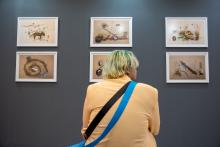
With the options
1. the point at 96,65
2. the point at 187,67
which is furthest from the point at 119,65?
the point at 187,67

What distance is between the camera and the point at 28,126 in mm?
3824

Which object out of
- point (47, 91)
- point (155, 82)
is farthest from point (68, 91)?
point (155, 82)

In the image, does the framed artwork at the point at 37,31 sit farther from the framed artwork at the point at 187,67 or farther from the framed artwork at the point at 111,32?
the framed artwork at the point at 187,67

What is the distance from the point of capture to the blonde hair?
192 centimetres

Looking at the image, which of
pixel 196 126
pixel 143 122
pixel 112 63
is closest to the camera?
pixel 143 122

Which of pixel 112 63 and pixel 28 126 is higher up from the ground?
pixel 112 63

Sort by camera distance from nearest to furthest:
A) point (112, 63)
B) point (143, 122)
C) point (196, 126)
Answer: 1. point (143, 122)
2. point (112, 63)
3. point (196, 126)

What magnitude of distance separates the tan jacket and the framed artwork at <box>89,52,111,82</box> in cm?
192

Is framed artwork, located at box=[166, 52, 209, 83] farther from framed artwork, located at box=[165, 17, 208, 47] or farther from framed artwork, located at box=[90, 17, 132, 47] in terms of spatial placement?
framed artwork, located at box=[90, 17, 132, 47]

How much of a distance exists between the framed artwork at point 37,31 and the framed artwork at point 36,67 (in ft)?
0.50

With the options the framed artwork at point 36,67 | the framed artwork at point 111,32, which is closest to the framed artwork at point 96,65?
the framed artwork at point 111,32

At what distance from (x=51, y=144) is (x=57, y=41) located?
139 cm

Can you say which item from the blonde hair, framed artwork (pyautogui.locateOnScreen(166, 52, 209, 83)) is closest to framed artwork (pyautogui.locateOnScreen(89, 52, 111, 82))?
framed artwork (pyautogui.locateOnScreen(166, 52, 209, 83))

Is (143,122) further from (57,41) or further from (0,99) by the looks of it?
(0,99)
